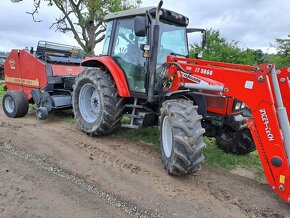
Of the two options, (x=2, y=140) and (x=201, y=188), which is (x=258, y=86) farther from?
(x=2, y=140)

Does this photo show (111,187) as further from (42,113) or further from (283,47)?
(283,47)

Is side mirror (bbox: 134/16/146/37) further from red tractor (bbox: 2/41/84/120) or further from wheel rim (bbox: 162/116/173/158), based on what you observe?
red tractor (bbox: 2/41/84/120)

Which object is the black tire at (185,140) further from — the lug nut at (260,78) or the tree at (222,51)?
the tree at (222,51)

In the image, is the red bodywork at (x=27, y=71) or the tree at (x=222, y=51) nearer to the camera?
the red bodywork at (x=27, y=71)

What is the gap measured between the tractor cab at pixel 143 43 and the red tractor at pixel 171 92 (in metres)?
0.02

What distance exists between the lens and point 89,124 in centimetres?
564

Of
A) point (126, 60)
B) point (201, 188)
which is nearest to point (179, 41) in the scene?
point (126, 60)

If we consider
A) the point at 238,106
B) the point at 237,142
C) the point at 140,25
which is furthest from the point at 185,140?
the point at 140,25

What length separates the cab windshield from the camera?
4.91 metres

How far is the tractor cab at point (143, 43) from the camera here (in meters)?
4.62

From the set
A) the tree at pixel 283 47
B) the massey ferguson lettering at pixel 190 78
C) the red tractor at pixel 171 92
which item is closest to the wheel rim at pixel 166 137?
the red tractor at pixel 171 92

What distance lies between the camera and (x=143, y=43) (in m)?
4.87

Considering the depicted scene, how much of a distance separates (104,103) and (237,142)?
2.34 metres

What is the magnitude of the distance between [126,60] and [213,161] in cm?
230
